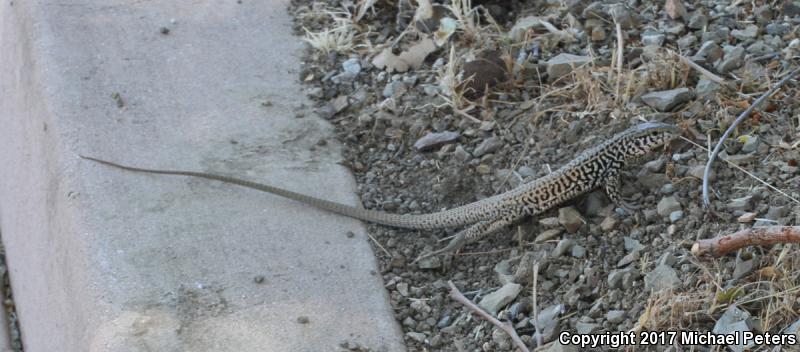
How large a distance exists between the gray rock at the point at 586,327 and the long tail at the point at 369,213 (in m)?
0.89

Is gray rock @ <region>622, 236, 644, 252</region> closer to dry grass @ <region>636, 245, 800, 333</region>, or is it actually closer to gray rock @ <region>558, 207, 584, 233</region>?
gray rock @ <region>558, 207, 584, 233</region>

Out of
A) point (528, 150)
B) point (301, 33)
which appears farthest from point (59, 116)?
point (528, 150)

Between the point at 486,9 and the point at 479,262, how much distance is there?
1.78 metres

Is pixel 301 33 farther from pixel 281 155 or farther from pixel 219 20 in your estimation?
pixel 281 155

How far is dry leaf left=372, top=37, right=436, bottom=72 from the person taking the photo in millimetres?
→ 5898

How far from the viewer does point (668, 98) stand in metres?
5.02

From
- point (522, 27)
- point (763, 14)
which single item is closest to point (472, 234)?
point (522, 27)

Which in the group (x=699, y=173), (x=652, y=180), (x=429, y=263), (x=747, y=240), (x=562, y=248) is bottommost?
(x=429, y=263)

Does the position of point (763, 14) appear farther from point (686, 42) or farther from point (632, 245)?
point (632, 245)

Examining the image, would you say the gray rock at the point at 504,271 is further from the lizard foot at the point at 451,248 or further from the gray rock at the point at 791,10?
the gray rock at the point at 791,10

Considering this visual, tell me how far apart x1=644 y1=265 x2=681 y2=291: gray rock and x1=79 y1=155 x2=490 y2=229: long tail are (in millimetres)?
959

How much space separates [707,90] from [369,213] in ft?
5.36

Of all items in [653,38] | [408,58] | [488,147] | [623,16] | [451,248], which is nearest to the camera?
[451,248]

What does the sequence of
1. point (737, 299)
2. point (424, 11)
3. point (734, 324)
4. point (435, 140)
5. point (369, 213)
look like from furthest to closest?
point (424, 11), point (435, 140), point (369, 213), point (737, 299), point (734, 324)
